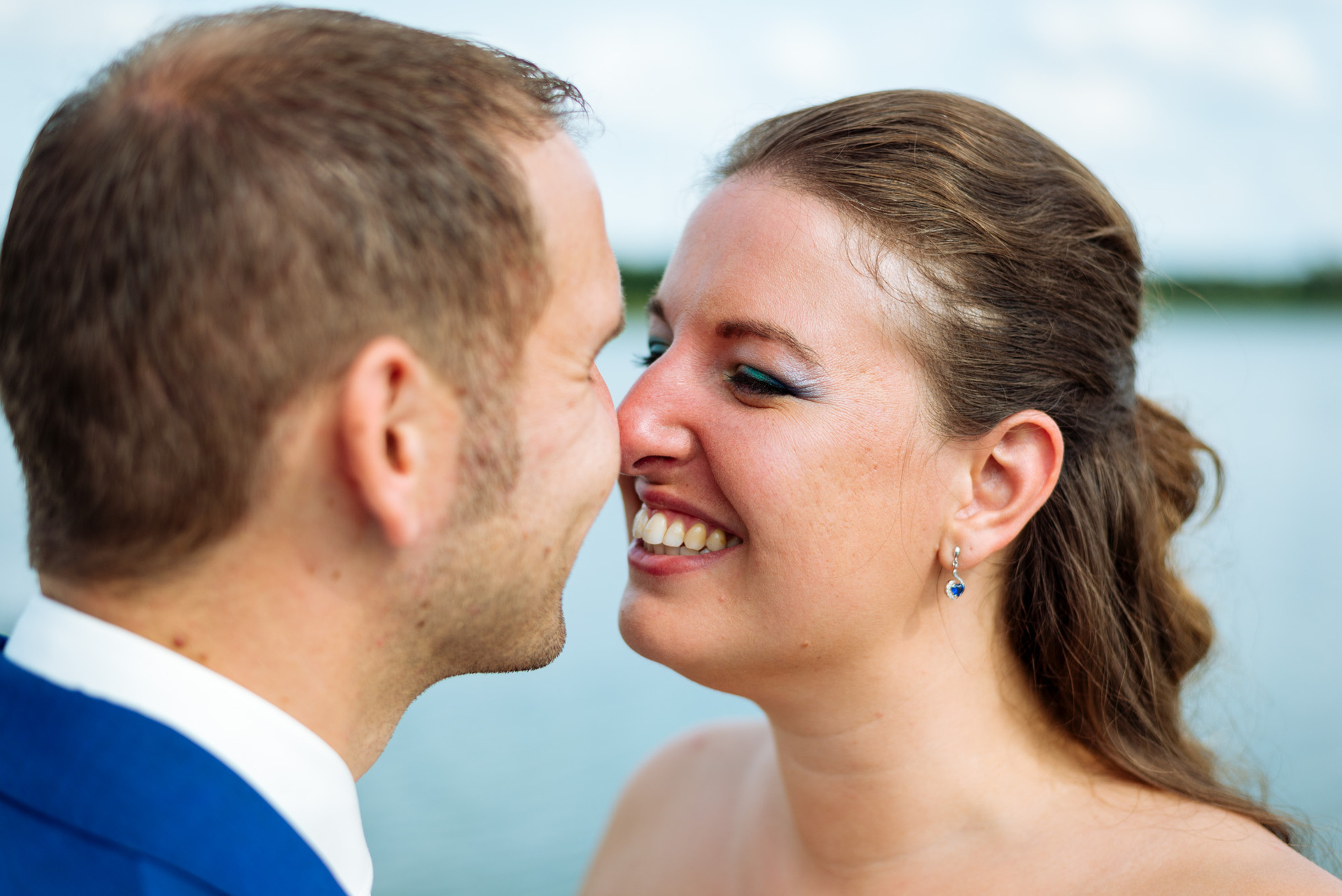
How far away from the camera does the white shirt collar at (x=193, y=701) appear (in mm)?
1538

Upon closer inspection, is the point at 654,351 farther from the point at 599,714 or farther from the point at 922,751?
the point at 599,714

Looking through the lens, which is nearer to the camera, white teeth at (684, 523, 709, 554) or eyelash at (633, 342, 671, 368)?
white teeth at (684, 523, 709, 554)

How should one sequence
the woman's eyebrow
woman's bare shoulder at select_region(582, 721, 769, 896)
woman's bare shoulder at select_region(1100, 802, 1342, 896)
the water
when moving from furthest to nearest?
the water
woman's bare shoulder at select_region(582, 721, 769, 896)
the woman's eyebrow
woman's bare shoulder at select_region(1100, 802, 1342, 896)

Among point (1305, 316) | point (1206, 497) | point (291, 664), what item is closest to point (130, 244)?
point (291, 664)

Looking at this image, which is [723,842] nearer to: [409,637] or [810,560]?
[810,560]

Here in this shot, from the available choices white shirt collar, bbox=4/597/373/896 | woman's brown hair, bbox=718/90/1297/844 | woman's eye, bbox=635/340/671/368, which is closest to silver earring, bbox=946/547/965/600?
woman's brown hair, bbox=718/90/1297/844

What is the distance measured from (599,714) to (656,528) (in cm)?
611

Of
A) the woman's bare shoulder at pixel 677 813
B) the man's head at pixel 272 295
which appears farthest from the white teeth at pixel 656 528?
the woman's bare shoulder at pixel 677 813

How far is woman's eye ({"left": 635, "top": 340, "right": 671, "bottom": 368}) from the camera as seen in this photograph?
2.79m

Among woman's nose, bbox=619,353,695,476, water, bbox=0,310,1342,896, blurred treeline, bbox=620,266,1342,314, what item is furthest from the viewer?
blurred treeline, bbox=620,266,1342,314

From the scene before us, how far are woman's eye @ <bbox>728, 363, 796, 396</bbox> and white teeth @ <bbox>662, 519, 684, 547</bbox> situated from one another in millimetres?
357

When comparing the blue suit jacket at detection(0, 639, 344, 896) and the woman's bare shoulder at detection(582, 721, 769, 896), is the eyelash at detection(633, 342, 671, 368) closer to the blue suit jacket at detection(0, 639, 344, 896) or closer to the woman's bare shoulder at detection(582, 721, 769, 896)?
the woman's bare shoulder at detection(582, 721, 769, 896)

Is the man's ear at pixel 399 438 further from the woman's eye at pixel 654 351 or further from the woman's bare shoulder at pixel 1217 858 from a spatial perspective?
the woman's bare shoulder at pixel 1217 858

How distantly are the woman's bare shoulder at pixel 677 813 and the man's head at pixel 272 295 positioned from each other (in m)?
1.81
